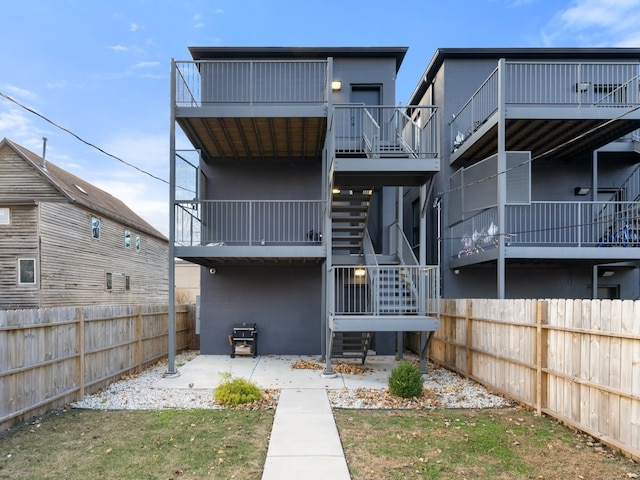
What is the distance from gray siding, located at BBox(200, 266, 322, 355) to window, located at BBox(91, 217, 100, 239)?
10613mm

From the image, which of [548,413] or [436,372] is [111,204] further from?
[548,413]

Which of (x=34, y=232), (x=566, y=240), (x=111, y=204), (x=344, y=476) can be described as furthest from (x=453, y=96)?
(x=111, y=204)

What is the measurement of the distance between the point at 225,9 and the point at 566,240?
13.6 metres

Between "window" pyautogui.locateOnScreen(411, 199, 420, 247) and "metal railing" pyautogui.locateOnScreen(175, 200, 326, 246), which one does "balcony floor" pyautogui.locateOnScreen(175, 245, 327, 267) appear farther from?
"window" pyautogui.locateOnScreen(411, 199, 420, 247)

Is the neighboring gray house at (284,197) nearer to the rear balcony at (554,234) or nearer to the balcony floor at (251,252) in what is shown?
the balcony floor at (251,252)

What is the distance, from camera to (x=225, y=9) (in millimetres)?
13875

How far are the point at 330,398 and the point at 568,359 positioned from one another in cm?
348

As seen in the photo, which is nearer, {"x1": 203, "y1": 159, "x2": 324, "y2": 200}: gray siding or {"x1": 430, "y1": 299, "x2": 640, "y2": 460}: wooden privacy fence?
{"x1": 430, "y1": 299, "x2": 640, "y2": 460}: wooden privacy fence

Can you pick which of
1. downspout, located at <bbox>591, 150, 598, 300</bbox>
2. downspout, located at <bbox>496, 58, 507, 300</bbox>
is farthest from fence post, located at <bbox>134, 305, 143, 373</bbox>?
downspout, located at <bbox>591, 150, 598, 300</bbox>

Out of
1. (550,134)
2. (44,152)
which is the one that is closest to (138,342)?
(550,134)

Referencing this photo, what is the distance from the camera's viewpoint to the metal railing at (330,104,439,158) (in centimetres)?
783

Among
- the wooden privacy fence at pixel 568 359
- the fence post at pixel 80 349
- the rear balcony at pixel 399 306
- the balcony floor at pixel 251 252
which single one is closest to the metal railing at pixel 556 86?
the rear balcony at pixel 399 306

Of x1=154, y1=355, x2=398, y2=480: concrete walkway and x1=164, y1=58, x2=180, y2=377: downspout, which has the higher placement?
x1=164, y1=58, x2=180, y2=377: downspout

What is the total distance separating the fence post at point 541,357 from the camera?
5430mm
